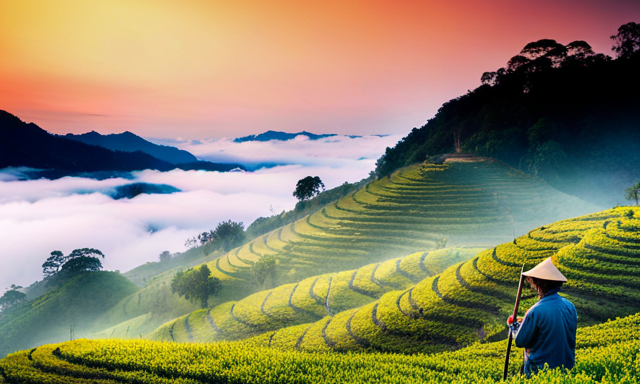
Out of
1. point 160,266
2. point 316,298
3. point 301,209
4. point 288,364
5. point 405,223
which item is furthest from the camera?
point 160,266

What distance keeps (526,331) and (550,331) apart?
0.32 m

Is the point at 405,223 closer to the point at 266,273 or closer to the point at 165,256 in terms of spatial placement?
the point at 266,273

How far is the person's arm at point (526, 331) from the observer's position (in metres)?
5.33

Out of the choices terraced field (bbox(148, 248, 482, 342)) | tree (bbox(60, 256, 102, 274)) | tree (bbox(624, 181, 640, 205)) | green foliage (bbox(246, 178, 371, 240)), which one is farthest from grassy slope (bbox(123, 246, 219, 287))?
tree (bbox(624, 181, 640, 205))

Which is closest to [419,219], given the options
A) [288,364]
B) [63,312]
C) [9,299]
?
[288,364]

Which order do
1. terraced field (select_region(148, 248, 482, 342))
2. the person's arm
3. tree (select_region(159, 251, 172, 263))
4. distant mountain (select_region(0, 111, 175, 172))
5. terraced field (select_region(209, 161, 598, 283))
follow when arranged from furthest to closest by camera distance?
distant mountain (select_region(0, 111, 175, 172)) → tree (select_region(159, 251, 172, 263)) → terraced field (select_region(209, 161, 598, 283)) → terraced field (select_region(148, 248, 482, 342)) → the person's arm

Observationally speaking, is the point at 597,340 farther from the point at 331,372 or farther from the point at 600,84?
the point at 600,84

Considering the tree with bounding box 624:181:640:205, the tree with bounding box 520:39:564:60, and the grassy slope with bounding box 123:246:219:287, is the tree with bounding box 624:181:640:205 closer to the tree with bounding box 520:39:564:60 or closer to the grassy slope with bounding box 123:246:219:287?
the tree with bounding box 520:39:564:60

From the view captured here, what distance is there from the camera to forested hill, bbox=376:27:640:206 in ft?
155

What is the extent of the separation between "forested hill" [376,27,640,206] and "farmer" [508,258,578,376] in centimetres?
4923

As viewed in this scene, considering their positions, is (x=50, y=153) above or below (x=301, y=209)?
above

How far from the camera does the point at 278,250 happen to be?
48094mm

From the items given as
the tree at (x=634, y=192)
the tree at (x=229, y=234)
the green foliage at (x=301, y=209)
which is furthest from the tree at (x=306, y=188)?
the tree at (x=634, y=192)

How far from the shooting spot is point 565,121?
51812 mm
